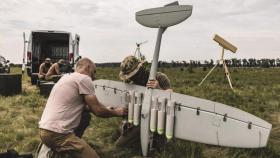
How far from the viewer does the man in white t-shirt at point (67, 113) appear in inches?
197

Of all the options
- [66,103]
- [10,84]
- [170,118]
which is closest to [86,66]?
[66,103]

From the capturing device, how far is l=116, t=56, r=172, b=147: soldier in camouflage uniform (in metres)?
6.40

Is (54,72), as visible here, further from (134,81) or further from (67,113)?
(67,113)

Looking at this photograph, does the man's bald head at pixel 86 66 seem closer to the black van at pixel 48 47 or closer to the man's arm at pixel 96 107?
the man's arm at pixel 96 107

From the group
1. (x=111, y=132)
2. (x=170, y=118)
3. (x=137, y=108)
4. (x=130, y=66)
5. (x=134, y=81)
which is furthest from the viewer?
(x=111, y=132)

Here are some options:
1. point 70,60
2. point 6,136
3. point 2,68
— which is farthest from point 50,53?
point 6,136

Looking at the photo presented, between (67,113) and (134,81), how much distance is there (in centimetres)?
185

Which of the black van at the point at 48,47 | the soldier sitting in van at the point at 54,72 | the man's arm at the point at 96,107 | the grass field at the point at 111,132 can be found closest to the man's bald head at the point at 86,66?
the man's arm at the point at 96,107

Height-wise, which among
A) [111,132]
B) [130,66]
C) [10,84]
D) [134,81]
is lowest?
[111,132]

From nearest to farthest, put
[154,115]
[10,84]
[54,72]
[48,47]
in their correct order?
[154,115], [10,84], [54,72], [48,47]

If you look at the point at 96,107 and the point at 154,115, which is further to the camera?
the point at 154,115

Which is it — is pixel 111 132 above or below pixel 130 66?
below

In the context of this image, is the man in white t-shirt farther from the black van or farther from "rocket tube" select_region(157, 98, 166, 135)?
the black van

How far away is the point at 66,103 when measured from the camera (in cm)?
504
